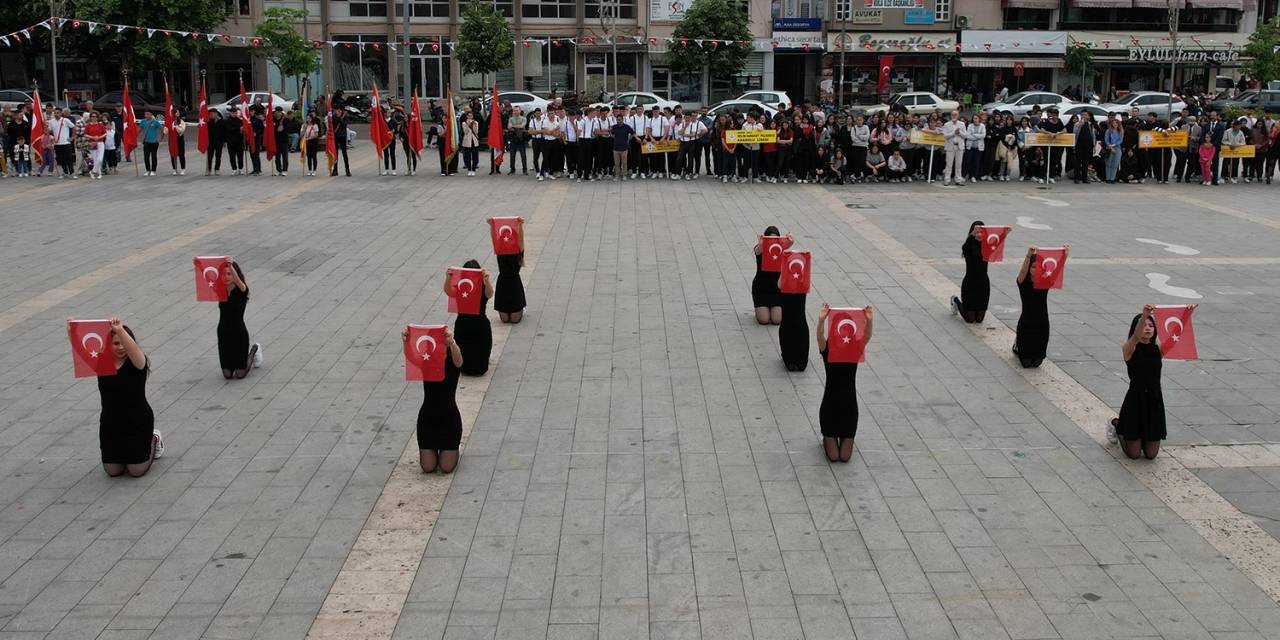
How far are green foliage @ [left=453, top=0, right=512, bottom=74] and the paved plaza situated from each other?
30.0 meters

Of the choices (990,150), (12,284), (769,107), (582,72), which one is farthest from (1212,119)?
(582,72)

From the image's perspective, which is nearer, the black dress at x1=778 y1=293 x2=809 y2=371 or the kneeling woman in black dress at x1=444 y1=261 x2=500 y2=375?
the kneeling woman in black dress at x1=444 y1=261 x2=500 y2=375

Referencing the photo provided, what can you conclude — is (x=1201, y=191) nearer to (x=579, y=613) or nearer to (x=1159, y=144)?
(x=1159, y=144)

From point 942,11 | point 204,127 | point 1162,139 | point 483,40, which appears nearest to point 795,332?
point 1162,139

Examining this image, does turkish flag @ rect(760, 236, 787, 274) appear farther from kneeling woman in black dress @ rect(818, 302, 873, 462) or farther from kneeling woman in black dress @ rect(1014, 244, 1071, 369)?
kneeling woman in black dress @ rect(818, 302, 873, 462)

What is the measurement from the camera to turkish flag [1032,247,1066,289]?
1100 cm

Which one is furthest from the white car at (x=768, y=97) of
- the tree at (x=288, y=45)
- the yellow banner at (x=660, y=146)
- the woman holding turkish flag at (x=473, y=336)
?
the woman holding turkish flag at (x=473, y=336)

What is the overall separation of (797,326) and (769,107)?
30402 mm

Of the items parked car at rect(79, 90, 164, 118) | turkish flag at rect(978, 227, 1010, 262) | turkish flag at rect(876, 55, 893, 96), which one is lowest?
turkish flag at rect(978, 227, 1010, 262)

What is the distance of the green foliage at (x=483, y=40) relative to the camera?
45250mm

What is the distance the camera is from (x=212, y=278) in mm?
10570

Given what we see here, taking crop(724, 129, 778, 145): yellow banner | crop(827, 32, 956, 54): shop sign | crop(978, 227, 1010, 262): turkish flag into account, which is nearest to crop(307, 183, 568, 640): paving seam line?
crop(978, 227, 1010, 262): turkish flag

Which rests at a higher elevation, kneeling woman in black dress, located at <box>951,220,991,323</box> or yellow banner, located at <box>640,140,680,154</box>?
yellow banner, located at <box>640,140,680,154</box>

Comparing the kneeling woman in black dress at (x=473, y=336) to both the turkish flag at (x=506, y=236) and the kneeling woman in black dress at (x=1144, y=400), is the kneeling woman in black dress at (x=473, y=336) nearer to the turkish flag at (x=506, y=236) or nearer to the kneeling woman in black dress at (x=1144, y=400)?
the turkish flag at (x=506, y=236)
